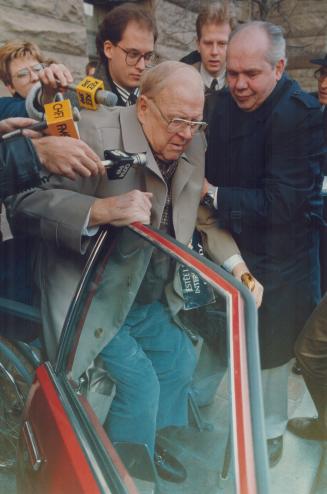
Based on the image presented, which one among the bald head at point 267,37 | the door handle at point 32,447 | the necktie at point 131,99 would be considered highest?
the bald head at point 267,37

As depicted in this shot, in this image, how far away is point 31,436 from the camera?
5.09 feet

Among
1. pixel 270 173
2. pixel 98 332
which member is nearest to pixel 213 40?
pixel 270 173

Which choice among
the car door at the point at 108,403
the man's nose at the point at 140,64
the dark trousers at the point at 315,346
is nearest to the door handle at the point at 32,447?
the car door at the point at 108,403

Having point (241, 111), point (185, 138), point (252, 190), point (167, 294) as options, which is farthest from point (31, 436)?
point (241, 111)

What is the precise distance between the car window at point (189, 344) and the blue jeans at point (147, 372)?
0.06ft

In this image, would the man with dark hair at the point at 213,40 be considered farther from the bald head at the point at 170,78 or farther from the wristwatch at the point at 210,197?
the bald head at the point at 170,78

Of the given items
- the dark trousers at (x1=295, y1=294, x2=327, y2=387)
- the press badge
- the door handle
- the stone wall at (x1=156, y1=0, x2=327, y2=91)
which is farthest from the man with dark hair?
the stone wall at (x1=156, y1=0, x2=327, y2=91)

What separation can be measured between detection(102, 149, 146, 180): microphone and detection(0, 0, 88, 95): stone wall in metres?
2.47

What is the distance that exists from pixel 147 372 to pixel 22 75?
5.97 feet

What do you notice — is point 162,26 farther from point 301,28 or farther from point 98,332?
point 98,332

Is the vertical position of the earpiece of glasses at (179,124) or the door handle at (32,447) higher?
the earpiece of glasses at (179,124)

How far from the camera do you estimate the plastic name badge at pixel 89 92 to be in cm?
180

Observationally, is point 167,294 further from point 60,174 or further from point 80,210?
point 60,174

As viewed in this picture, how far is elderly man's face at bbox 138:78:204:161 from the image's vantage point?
1.80m
